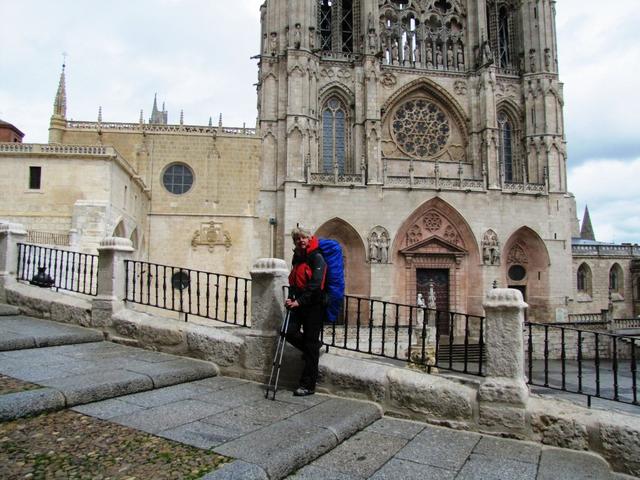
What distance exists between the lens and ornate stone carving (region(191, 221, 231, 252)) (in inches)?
866

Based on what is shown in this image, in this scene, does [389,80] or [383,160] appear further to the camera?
[389,80]

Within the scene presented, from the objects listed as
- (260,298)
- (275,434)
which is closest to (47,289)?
(260,298)

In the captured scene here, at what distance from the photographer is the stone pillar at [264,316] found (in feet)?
17.7

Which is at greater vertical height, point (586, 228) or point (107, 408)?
point (586, 228)

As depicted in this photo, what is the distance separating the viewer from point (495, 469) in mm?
3559

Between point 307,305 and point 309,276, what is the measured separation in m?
0.30

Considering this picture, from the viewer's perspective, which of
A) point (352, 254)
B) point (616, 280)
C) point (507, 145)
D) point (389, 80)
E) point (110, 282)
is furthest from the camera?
point (616, 280)

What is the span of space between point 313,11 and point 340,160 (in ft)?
24.3

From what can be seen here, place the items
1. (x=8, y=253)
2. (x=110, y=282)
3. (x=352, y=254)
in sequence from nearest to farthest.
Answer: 1. (x=110, y=282)
2. (x=8, y=253)
3. (x=352, y=254)

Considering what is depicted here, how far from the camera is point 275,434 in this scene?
11.9ft

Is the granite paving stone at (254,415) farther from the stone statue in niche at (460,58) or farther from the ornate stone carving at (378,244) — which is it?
the stone statue in niche at (460,58)

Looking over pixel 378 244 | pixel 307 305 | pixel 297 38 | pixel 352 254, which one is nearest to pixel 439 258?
pixel 378 244

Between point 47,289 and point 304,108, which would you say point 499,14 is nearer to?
point 304,108

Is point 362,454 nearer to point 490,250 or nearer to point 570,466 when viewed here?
point 570,466
